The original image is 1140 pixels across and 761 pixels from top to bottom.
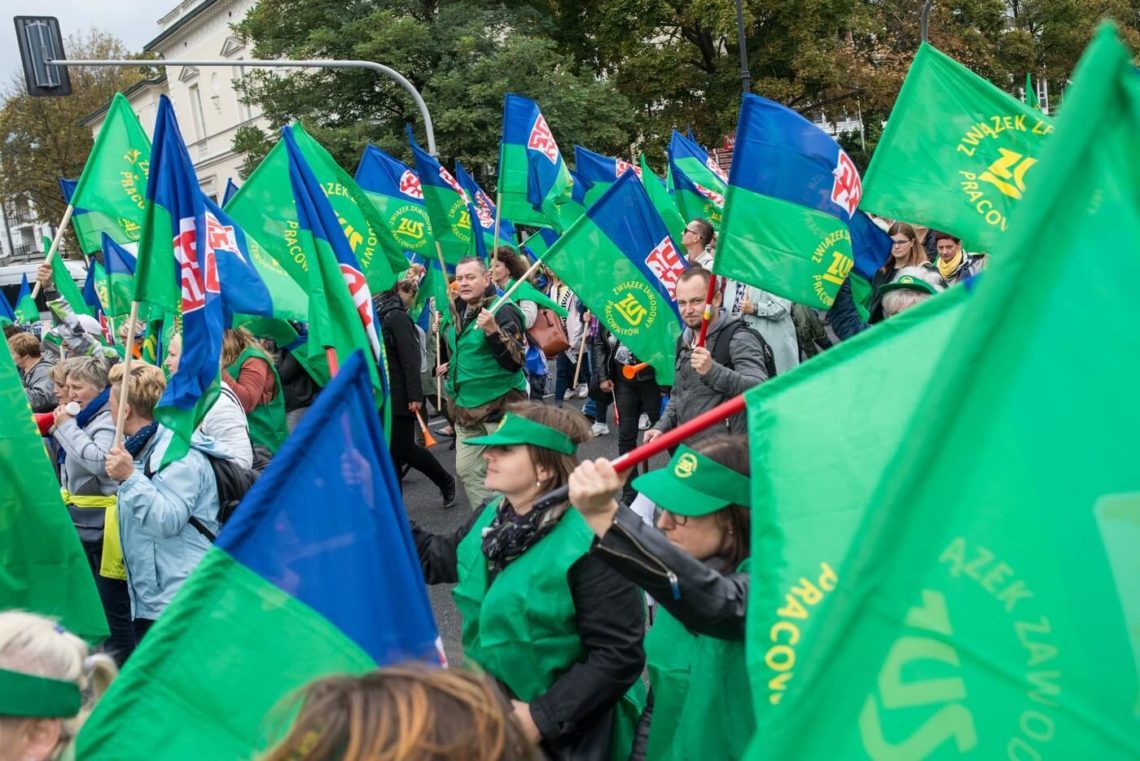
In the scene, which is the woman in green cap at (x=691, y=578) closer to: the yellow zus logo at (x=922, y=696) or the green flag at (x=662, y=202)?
the yellow zus logo at (x=922, y=696)

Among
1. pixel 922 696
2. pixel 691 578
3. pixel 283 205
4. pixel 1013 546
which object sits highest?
pixel 1013 546

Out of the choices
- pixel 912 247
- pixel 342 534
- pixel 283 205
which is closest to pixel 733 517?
pixel 342 534

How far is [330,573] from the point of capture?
201 cm

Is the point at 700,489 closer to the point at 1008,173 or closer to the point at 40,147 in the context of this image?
the point at 1008,173

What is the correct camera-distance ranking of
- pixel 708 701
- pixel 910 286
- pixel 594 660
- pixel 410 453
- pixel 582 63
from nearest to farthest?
1. pixel 708 701
2. pixel 594 660
3. pixel 910 286
4. pixel 410 453
5. pixel 582 63

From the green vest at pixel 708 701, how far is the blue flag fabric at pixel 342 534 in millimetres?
709

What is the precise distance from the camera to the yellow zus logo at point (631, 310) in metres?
6.17

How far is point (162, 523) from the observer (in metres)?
3.84

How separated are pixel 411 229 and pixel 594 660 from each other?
6.76 meters

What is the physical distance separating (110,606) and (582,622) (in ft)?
8.37

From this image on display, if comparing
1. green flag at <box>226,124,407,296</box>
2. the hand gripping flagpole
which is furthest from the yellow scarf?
the hand gripping flagpole

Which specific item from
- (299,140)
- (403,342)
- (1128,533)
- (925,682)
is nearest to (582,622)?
(925,682)

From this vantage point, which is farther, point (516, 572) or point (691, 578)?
point (516, 572)

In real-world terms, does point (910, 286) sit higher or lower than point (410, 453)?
higher
